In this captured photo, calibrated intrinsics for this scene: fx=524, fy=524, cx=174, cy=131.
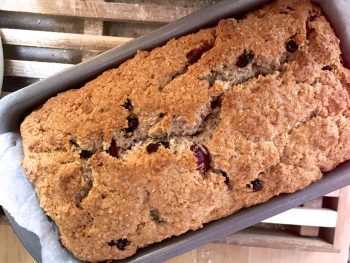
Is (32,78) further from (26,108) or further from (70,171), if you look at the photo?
(70,171)

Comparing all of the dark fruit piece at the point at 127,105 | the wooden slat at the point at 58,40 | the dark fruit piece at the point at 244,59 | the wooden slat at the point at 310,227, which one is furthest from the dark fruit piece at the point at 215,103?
the wooden slat at the point at 310,227

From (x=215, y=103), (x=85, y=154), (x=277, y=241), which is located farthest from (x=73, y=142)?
(x=277, y=241)

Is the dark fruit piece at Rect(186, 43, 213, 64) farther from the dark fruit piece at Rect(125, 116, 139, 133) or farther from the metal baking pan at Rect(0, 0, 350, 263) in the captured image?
the dark fruit piece at Rect(125, 116, 139, 133)

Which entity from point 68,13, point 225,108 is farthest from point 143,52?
point 68,13

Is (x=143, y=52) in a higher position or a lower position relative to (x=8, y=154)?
higher

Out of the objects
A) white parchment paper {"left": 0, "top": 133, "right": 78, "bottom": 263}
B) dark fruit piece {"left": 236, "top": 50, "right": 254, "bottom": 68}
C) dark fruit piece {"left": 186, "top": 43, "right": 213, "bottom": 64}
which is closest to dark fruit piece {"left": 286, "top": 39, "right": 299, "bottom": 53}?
dark fruit piece {"left": 236, "top": 50, "right": 254, "bottom": 68}

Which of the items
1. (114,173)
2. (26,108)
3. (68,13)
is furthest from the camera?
(68,13)

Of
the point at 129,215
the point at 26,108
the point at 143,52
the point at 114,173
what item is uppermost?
the point at 143,52

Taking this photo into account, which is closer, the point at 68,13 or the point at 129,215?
the point at 129,215
